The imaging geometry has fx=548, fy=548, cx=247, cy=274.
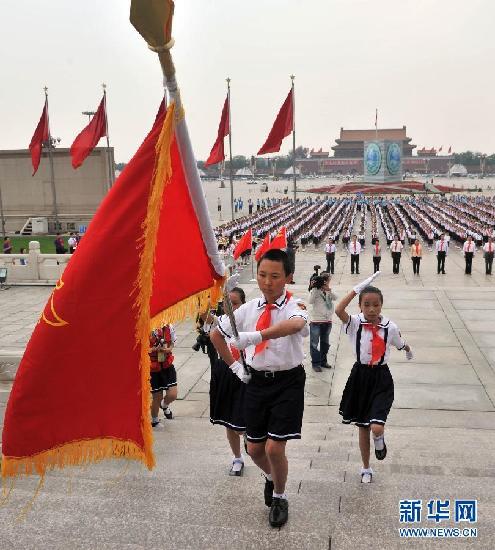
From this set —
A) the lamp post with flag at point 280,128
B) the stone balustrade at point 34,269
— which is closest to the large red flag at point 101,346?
the stone balustrade at point 34,269

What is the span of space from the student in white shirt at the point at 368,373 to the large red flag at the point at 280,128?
14.6 m

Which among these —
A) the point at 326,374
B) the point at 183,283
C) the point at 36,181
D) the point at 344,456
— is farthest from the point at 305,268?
the point at 36,181

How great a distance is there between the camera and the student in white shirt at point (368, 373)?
11.6 feet

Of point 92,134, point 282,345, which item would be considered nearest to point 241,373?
point 282,345

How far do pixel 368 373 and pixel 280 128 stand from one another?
15.6 metres

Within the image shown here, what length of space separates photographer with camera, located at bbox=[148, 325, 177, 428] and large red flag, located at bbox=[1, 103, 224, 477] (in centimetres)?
224

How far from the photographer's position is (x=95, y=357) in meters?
2.32

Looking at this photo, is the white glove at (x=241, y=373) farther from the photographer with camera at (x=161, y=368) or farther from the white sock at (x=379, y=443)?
the photographer with camera at (x=161, y=368)

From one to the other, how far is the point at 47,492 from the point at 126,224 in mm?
2015

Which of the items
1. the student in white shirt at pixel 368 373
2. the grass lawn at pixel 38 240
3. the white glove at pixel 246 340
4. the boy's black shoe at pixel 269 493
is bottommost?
the grass lawn at pixel 38 240

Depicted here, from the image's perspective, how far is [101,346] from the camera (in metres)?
2.33

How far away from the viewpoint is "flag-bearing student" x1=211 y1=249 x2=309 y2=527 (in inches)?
118

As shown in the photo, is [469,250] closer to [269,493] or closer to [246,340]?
[269,493]

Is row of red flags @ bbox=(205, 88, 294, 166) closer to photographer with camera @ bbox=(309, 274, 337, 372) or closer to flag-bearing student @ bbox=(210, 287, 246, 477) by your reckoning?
photographer with camera @ bbox=(309, 274, 337, 372)
